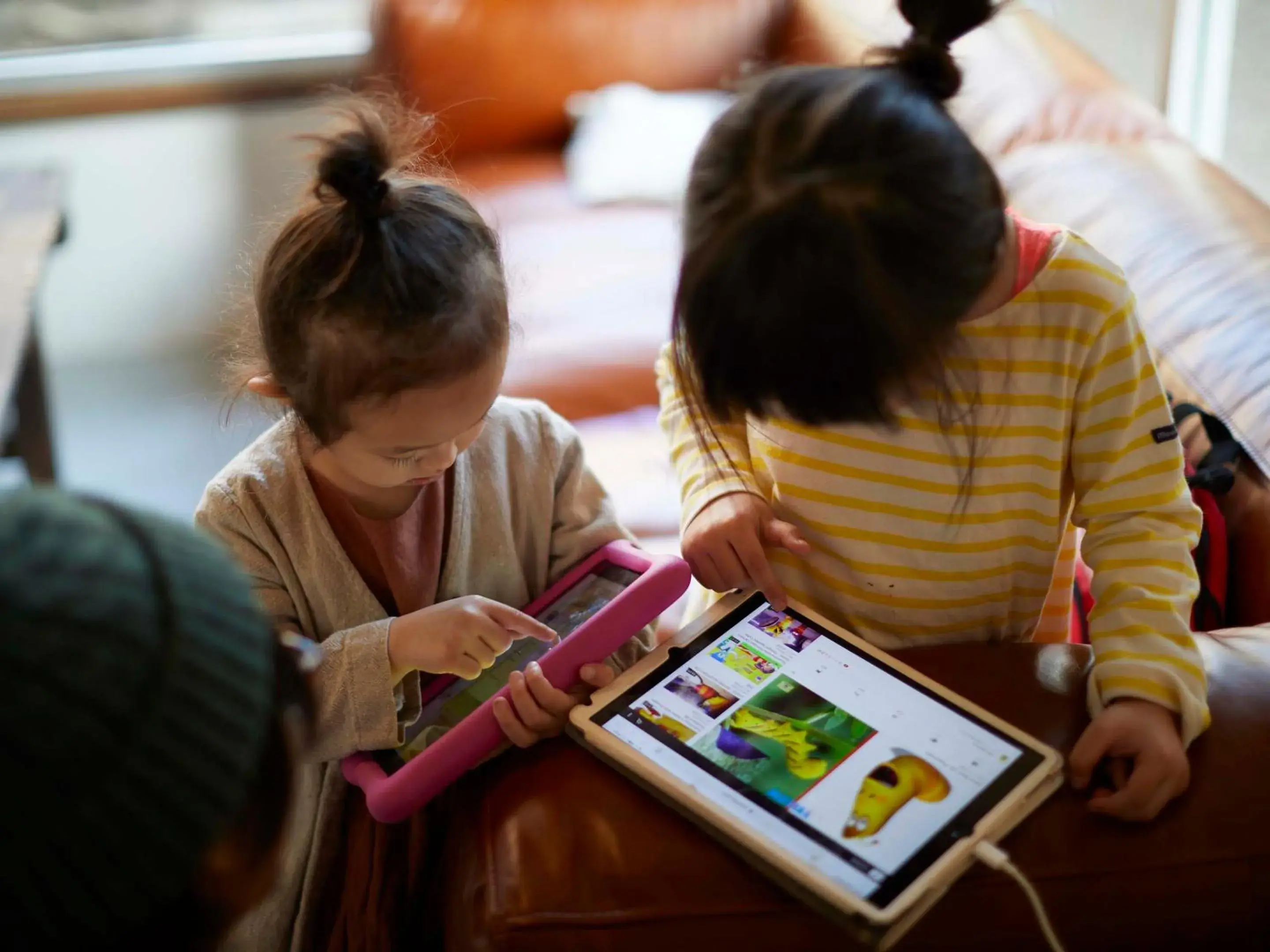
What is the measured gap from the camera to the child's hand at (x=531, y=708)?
0.91 metres

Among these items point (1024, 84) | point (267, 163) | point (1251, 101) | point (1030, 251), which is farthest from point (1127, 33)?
point (267, 163)

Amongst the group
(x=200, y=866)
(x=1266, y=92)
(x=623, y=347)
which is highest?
(x=200, y=866)

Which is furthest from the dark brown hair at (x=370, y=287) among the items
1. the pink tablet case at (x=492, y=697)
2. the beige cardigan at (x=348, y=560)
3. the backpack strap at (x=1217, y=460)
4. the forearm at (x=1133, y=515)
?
the backpack strap at (x=1217, y=460)

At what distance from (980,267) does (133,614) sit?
0.56 metres

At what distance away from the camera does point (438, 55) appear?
2170 millimetres

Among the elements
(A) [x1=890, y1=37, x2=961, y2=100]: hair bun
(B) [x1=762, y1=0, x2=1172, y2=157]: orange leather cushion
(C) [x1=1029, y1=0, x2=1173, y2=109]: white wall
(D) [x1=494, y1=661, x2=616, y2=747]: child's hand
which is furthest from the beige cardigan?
(C) [x1=1029, y1=0, x2=1173, y2=109]: white wall

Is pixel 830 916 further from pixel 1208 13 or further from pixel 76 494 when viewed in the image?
pixel 1208 13

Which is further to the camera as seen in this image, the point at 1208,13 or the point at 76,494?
the point at 1208,13

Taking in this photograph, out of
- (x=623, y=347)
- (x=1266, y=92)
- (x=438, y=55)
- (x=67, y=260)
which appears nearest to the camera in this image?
(x=623, y=347)

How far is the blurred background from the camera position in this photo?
71.0 inches

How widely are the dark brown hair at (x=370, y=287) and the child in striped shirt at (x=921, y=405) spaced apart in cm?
17

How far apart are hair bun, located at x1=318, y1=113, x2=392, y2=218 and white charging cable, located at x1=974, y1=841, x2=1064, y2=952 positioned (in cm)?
61

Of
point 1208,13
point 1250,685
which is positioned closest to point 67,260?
point 1208,13

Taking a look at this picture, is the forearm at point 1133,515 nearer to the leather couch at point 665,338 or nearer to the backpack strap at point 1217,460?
the leather couch at point 665,338
